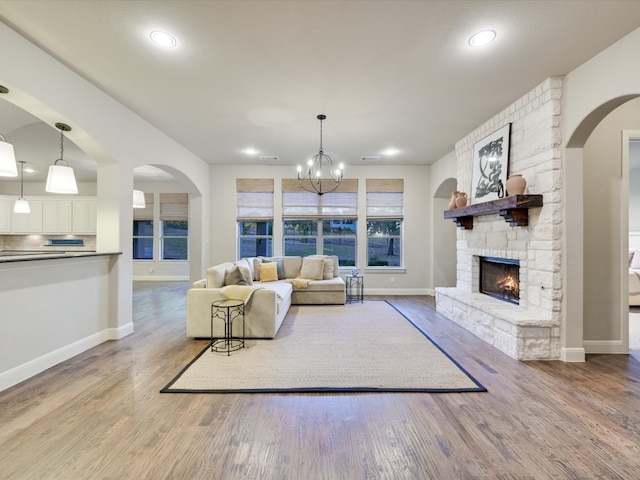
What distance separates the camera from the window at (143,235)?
29.2ft

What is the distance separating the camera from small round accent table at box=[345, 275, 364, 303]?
6.15m

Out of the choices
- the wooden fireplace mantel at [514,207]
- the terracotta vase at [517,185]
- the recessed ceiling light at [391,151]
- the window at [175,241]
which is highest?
the recessed ceiling light at [391,151]

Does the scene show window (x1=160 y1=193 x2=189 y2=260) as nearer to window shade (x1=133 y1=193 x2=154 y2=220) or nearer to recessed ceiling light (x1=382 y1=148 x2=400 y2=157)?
window shade (x1=133 y1=193 x2=154 y2=220)

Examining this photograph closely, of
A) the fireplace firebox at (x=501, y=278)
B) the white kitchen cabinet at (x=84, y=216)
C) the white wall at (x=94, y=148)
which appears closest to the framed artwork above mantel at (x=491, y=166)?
the fireplace firebox at (x=501, y=278)

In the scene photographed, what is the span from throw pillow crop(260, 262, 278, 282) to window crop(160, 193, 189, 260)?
4153mm

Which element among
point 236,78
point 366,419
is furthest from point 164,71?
point 366,419

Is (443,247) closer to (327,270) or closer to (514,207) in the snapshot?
(327,270)

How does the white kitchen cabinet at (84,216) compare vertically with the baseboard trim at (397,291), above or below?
above

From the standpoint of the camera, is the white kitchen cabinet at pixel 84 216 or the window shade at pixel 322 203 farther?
the white kitchen cabinet at pixel 84 216

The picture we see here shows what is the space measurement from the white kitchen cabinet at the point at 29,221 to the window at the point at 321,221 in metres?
5.85

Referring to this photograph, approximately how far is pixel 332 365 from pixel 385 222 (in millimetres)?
4675

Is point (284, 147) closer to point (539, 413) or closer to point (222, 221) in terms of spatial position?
point (222, 221)

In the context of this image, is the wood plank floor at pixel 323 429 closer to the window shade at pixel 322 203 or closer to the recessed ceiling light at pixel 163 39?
the recessed ceiling light at pixel 163 39

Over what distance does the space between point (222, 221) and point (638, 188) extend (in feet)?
31.6
